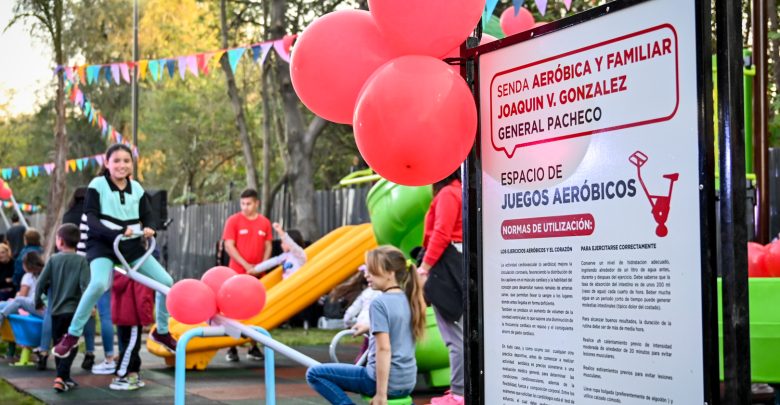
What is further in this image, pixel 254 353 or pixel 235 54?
pixel 235 54

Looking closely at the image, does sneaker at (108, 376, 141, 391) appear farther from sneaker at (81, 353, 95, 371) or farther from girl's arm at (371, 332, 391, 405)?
girl's arm at (371, 332, 391, 405)

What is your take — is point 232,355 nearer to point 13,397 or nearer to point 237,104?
point 13,397

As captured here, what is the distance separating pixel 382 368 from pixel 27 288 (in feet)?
22.6

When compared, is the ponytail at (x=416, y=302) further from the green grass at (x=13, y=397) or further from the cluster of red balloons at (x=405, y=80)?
the green grass at (x=13, y=397)

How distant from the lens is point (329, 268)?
12.3 meters

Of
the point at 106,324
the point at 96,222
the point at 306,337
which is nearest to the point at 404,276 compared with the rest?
the point at 96,222

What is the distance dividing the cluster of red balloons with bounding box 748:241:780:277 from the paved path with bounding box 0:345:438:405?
2594mm

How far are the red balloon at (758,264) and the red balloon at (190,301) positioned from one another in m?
3.30

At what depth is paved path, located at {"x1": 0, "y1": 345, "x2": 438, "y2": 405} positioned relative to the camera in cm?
759

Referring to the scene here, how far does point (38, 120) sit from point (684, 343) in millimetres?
42244

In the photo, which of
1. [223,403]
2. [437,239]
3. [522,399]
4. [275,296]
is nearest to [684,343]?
[522,399]

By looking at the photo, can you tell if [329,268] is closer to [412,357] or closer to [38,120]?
[412,357]

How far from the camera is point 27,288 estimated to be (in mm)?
10969

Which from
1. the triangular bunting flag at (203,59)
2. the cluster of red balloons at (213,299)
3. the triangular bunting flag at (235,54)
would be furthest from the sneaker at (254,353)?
the triangular bunting flag at (203,59)
